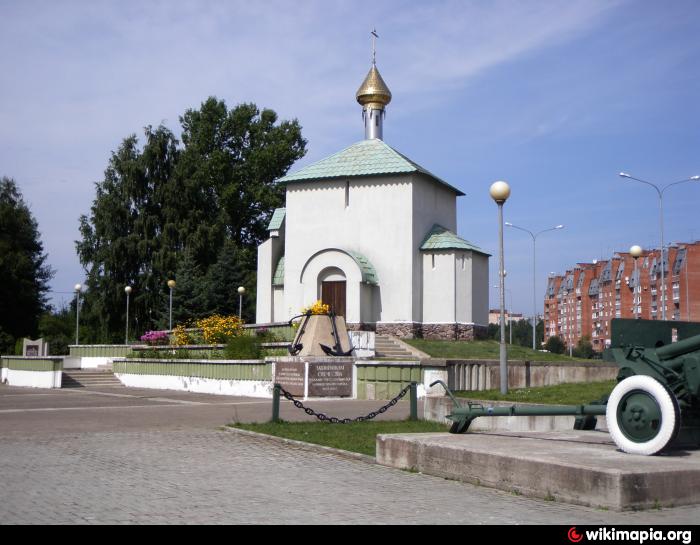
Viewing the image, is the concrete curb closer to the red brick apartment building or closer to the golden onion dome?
the golden onion dome

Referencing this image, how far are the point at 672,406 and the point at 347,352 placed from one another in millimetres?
16306

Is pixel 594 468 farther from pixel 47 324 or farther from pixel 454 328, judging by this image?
pixel 47 324

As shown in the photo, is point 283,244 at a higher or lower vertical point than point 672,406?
higher

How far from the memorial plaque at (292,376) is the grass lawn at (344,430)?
7324 millimetres

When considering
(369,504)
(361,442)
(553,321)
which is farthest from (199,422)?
(553,321)

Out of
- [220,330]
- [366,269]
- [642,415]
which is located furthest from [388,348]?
[642,415]

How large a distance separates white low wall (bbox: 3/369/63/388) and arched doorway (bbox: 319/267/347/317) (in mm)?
12728

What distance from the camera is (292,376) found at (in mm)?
22141

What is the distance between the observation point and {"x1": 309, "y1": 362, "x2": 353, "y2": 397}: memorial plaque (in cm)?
2178

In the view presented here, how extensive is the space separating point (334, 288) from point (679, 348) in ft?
99.8

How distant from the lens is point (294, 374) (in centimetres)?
2209

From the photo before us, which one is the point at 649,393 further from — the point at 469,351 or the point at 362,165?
the point at 362,165

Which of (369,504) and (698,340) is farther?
(698,340)
